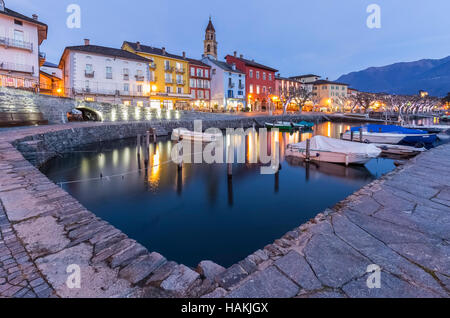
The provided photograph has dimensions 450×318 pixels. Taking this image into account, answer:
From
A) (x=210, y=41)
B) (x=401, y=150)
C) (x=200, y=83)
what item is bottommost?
(x=401, y=150)

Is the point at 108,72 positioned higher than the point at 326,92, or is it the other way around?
the point at 326,92

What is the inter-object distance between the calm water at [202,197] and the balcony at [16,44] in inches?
918

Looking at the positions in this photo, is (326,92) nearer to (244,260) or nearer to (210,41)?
(210,41)

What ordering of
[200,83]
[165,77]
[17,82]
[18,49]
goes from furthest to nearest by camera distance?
1. [200,83]
2. [165,77]
3. [18,49]
4. [17,82]

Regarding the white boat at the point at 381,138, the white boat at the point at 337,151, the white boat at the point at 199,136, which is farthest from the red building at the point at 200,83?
the white boat at the point at 337,151

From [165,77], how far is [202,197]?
47.0 metres

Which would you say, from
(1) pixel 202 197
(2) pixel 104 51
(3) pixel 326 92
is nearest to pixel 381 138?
(1) pixel 202 197

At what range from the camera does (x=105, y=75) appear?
145ft

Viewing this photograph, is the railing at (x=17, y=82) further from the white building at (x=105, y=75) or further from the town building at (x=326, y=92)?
the town building at (x=326, y=92)

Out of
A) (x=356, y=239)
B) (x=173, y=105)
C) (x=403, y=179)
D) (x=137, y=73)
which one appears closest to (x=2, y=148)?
(x=356, y=239)

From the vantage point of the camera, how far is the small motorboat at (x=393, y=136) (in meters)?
24.5

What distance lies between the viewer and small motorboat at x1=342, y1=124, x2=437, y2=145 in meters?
24.5
